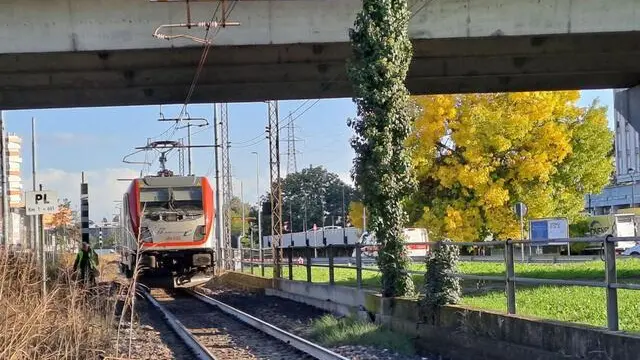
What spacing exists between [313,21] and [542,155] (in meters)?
20.2

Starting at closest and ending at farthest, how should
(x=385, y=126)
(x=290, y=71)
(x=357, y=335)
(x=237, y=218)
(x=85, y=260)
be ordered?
(x=357, y=335), (x=385, y=126), (x=85, y=260), (x=290, y=71), (x=237, y=218)

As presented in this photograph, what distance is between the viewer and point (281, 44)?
16.5m

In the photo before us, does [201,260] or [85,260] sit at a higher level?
[85,260]

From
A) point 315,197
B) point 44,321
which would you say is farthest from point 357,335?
point 315,197

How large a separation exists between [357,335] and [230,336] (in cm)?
319

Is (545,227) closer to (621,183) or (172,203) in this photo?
(172,203)

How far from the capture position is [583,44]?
1819 cm

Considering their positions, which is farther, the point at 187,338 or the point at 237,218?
the point at 237,218

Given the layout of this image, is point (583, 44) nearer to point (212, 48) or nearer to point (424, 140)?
point (212, 48)

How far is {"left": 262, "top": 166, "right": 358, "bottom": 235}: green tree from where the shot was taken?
115 m

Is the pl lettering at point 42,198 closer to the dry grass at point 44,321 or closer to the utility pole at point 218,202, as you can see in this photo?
the dry grass at point 44,321

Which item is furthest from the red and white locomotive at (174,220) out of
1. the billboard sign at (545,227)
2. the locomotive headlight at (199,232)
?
the billboard sign at (545,227)

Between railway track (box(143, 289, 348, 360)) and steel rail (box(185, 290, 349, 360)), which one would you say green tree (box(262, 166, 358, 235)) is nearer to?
railway track (box(143, 289, 348, 360))

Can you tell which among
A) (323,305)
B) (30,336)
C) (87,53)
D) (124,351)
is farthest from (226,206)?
(30,336)
